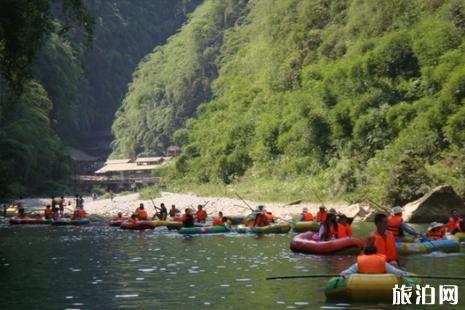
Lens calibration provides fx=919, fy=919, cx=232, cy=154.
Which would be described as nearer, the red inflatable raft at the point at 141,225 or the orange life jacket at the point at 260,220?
the orange life jacket at the point at 260,220

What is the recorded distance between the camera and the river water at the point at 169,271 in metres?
14.8

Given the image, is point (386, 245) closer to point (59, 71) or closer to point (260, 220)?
point (260, 220)

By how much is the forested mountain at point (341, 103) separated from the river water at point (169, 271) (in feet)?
55.3

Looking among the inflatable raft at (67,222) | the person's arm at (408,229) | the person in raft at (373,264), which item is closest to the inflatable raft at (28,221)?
the inflatable raft at (67,222)

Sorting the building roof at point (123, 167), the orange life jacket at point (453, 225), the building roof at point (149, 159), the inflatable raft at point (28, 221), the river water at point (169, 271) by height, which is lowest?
the river water at point (169, 271)

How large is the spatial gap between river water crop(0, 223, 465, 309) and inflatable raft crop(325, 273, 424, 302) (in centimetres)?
16

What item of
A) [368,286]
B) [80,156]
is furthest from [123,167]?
[368,286]

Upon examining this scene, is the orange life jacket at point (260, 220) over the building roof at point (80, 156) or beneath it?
beneath

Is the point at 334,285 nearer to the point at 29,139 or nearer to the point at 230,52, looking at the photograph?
the point at 29,139

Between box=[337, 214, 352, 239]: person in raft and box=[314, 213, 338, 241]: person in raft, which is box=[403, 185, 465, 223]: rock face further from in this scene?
box=[314, 213, 338, 241]: person in raft

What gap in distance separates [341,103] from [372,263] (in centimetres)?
3956

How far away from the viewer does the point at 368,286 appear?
13.9 meters

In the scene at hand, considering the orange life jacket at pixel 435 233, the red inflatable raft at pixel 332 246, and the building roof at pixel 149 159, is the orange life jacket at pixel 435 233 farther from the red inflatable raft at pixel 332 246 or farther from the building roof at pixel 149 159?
the building roof at pixel 149 159

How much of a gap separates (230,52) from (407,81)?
41.9 m
